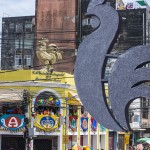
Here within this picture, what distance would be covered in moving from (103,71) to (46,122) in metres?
20.1

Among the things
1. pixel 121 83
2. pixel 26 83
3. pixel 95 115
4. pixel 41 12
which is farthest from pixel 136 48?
pixel 41 12

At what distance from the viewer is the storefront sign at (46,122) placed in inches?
1260

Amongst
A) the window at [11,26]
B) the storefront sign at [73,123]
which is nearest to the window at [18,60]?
the window at [11,26]

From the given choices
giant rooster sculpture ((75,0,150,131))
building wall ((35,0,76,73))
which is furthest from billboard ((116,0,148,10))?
giant rooster sculpture ((75,0,150,131))

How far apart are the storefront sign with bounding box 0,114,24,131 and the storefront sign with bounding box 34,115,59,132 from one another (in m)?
0.89

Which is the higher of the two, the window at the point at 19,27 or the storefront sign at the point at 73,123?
the window at the point at 19,27

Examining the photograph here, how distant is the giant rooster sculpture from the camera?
1230cm

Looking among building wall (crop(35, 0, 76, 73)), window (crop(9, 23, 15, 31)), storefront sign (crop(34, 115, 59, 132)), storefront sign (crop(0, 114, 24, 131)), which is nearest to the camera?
storefront sign (crop(0, 114, 24, 131))

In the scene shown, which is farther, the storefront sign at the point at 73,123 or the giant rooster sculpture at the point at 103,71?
the storefront sign at the point at 73,123

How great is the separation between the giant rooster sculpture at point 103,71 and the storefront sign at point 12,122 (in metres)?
19.4

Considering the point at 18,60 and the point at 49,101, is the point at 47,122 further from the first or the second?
the point at 18,60

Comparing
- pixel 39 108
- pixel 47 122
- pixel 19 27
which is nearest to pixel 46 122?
pixel 47 122

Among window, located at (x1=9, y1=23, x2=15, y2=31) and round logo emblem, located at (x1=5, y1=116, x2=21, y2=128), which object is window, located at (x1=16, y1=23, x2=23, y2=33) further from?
round logo emblem, located at (x1=5, y1=116, x2=21, y2=128)

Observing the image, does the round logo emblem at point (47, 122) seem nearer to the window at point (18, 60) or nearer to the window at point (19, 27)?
the window at point (18, 60)
